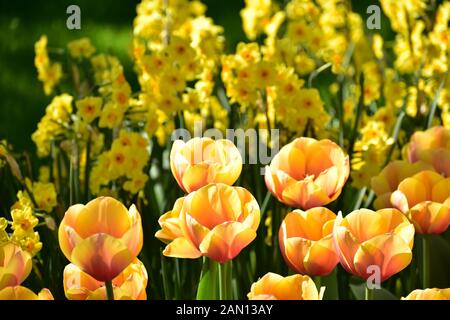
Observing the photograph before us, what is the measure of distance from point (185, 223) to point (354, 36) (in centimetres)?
191

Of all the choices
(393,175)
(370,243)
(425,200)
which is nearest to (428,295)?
(370,243)

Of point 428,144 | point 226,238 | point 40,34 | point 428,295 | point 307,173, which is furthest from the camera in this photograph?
point 40,34

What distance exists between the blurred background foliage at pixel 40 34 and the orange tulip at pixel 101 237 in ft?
5.91

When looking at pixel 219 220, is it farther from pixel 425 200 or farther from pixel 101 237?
pixel 425 200

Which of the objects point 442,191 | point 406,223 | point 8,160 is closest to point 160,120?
point 8,160

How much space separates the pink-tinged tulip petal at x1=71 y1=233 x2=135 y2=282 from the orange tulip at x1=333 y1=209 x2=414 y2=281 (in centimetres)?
26

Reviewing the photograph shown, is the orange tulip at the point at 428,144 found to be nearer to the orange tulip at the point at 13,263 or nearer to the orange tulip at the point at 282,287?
the orange tulip at the point at 282,287

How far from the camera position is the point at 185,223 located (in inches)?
44.8

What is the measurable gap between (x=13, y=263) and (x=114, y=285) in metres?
0.14

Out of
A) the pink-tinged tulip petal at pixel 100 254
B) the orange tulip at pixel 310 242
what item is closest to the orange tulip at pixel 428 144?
the orange tulip at pixel 310 242

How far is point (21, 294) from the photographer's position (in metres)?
1.05

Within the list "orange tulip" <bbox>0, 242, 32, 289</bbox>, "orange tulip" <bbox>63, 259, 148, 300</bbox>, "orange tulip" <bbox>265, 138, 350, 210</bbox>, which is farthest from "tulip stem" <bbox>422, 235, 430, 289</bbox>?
"orange tulip" <bbox>0, 242, 32, 289</bbox>

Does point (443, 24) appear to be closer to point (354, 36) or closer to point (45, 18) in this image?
point (354, 36)

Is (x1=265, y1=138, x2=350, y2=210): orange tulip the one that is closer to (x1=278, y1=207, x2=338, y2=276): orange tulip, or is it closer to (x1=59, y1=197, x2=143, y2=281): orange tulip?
(x1=278, y1=207, x2=338, y2=276): orange tulip
